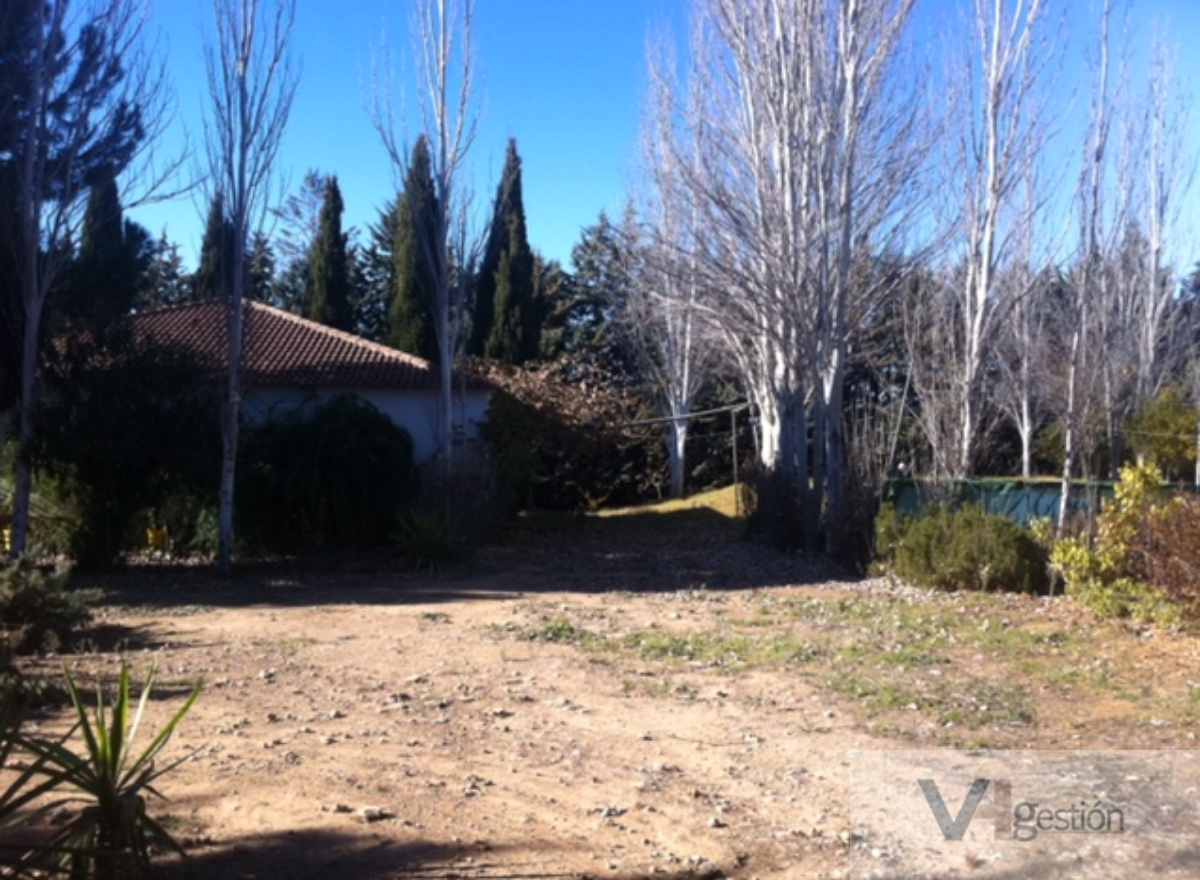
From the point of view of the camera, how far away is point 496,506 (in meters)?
22.0

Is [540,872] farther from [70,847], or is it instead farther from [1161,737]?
[1161,737]

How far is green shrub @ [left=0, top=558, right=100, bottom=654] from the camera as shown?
9039mm

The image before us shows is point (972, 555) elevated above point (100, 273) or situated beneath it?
situated beneath

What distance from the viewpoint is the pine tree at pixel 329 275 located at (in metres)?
35.2

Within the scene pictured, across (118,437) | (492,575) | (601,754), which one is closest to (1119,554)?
(601,754)

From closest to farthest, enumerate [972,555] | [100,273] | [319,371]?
[972,555]
[100,273]
[319,371]

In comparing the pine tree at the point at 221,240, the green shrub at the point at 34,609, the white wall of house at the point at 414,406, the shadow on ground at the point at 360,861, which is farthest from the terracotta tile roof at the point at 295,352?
the shadow on ground at the point at 360,861

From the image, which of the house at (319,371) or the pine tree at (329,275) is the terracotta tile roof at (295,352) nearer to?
the house at (319,371)

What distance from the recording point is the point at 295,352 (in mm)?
23297

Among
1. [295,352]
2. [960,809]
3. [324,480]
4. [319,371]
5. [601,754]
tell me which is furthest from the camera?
[295,352]

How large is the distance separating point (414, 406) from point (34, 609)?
14.4m

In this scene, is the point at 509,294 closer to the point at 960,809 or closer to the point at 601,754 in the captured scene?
the point at 601,754

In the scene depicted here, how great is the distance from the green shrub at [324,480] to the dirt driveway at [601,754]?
6.08 metres

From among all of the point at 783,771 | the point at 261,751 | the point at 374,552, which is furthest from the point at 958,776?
the point at 374,552
